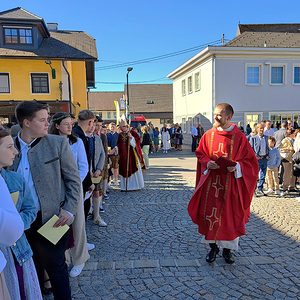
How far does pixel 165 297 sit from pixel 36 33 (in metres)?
20.6

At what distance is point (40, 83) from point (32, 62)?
1.50 meters

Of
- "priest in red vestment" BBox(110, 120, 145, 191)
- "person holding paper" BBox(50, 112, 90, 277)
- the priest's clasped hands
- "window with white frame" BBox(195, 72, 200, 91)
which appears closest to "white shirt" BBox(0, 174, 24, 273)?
"person holding paper" BBox(50, 112, 90, 277)

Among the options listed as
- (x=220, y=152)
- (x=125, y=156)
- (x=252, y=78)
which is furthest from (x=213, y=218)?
(x=252, y=78)

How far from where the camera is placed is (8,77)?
63.8 ft

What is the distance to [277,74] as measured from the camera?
2019cm

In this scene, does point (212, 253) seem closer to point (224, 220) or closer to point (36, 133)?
point (224, 220)

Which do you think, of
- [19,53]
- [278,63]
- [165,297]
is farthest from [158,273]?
[278,63]

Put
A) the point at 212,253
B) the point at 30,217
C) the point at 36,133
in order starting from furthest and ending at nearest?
the point at 212,253 < the point at 36,133 < the point at 30,217

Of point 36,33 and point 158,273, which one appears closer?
point 158,273

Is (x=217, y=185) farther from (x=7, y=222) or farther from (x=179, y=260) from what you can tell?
(x=7, y=222)

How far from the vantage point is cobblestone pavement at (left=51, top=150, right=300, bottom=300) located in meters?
3.03

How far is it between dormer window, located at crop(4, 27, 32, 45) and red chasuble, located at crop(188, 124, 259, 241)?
19.7 m

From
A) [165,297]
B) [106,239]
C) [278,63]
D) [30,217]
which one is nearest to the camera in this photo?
[30,217]

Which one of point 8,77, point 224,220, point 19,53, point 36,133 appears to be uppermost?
point 19,53
